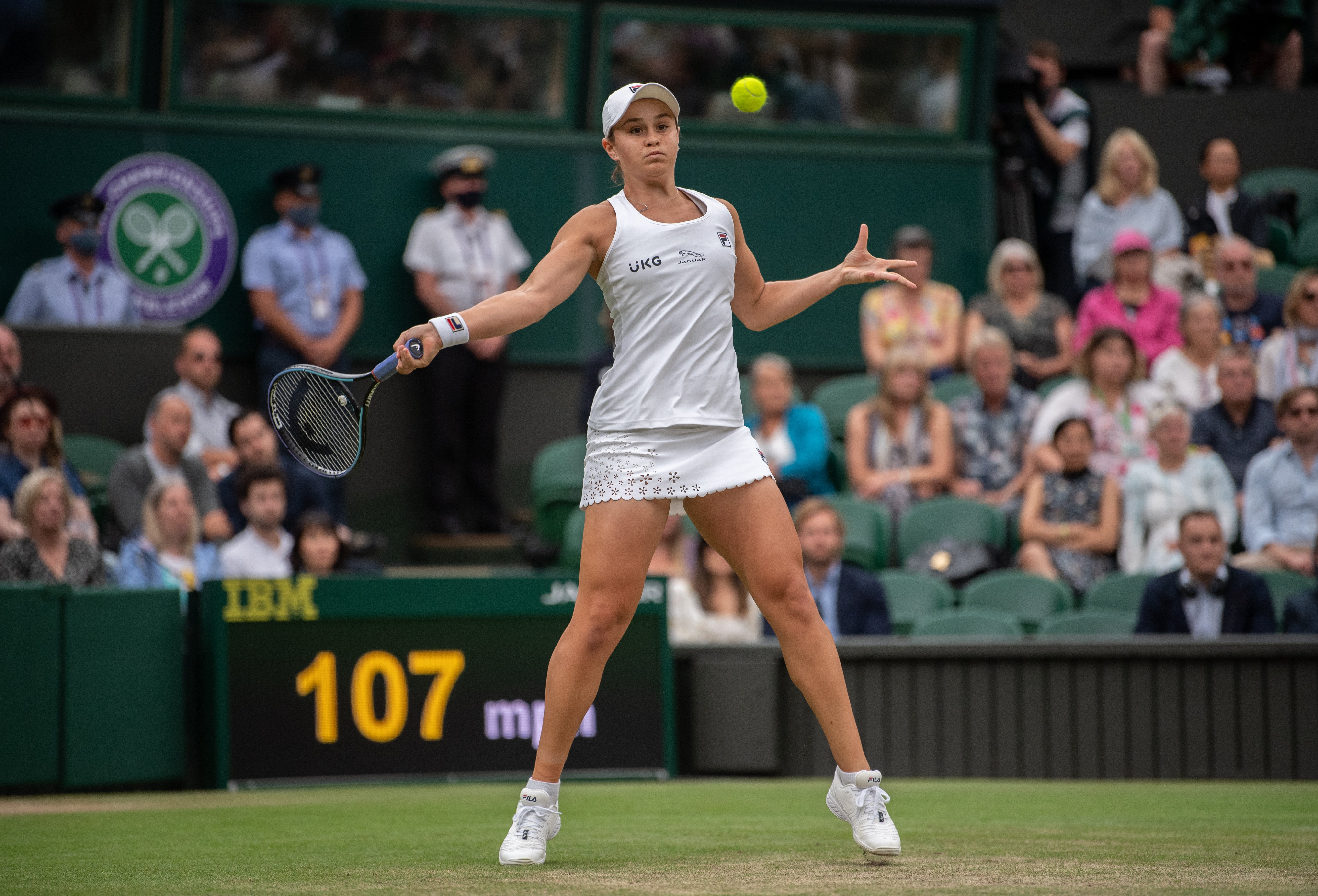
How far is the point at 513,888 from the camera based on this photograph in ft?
12.6

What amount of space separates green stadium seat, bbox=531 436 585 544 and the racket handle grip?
5796mm

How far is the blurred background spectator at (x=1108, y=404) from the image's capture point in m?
9.80

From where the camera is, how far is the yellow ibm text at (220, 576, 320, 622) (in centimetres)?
Answer: 736

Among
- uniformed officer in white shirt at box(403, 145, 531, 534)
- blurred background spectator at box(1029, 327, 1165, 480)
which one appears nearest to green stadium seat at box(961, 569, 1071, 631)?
blurred background spectator at box(1029, 327, 1165, 480)

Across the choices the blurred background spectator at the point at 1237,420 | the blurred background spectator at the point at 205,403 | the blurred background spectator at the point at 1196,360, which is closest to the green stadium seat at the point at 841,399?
the blurred background spectator at the point at 1196,360

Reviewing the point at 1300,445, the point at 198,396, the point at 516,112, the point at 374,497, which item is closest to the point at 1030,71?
the point at 516,112

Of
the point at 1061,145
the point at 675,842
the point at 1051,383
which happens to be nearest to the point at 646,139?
the point at 675,842

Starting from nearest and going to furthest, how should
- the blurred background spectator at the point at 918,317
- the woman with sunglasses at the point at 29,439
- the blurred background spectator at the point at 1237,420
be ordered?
the woman with sunglasses at the point at 29,439
the blurred background spectator at the point at 1237,420
the blurred background spectator at the point at 918,317

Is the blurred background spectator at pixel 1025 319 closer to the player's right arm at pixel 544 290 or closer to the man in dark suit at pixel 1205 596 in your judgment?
the man in dark suit at pixel 1205 596

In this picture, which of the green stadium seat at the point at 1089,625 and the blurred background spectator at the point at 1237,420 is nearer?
the green stadium seat at the point at 1089,625

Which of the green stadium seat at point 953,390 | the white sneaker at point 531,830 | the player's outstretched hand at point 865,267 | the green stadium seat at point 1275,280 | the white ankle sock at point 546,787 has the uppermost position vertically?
the green stadium seat at point 1275,280

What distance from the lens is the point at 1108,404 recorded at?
9.91 meters

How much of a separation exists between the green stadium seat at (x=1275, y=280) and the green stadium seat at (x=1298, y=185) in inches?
54.7

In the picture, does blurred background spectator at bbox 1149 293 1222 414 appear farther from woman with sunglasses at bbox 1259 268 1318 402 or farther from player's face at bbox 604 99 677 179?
player's face at bbox 604 99 677 179
